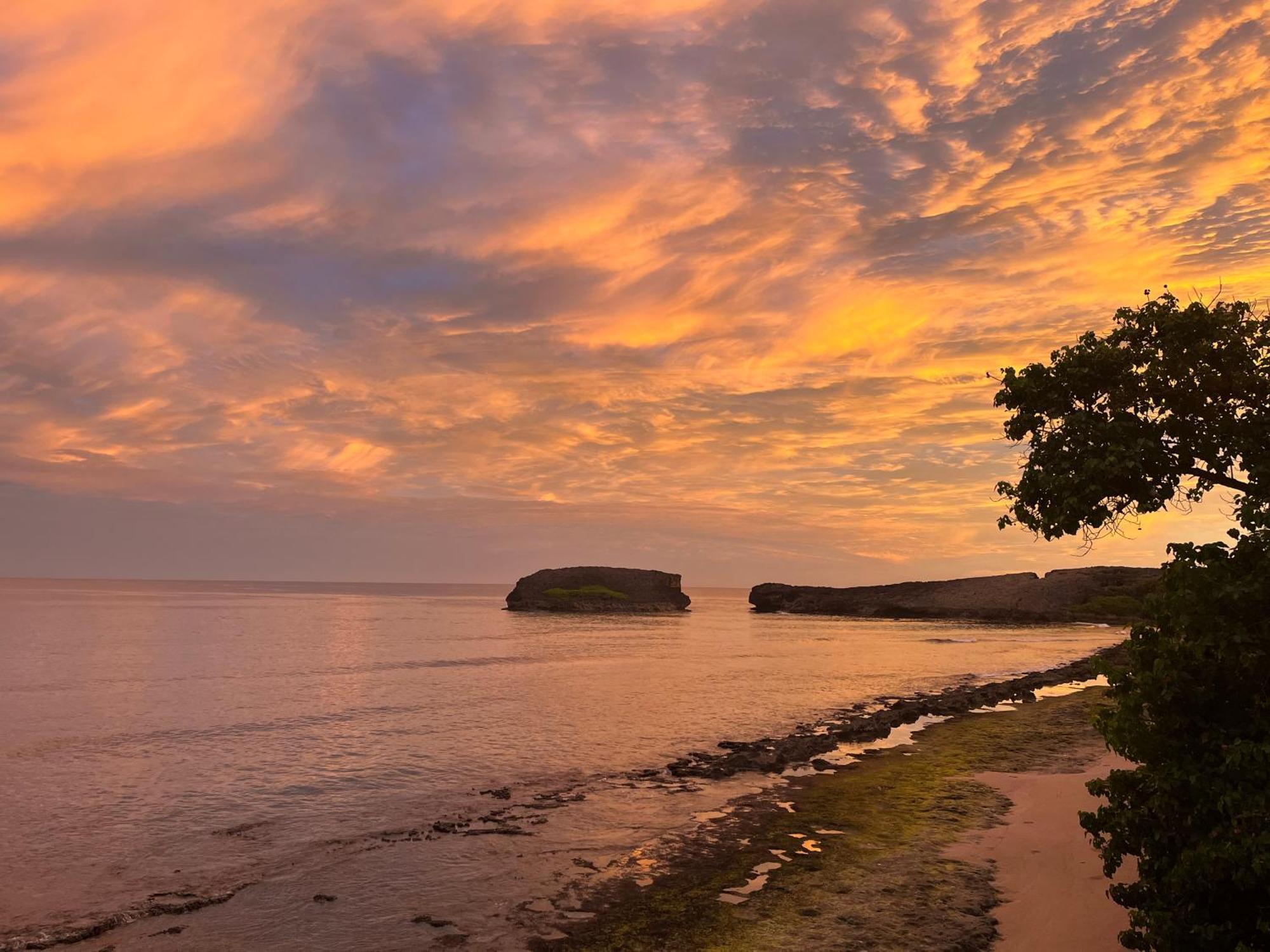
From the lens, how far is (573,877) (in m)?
17.2

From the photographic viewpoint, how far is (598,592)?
182500 millimetres

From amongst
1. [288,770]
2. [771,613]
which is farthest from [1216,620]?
[771,613]

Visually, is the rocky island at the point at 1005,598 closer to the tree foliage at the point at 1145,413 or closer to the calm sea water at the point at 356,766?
the calm sea water at the point at 356,766

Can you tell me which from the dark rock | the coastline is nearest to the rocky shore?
the coastline

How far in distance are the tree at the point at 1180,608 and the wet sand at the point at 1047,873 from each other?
1.11 m

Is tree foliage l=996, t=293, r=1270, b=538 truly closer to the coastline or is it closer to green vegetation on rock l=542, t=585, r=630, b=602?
the coastline

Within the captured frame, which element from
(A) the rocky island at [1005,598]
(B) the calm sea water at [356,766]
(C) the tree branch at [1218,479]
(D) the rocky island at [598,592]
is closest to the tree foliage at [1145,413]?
(C) the tree branch at [1218,479]

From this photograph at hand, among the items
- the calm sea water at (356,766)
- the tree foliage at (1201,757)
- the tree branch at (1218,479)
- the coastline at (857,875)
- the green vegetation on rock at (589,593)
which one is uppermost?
the tree branch at (1218,479)

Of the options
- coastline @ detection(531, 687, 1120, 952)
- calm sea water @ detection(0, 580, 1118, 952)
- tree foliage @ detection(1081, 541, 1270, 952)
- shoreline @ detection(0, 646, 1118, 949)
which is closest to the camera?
tree foliage @ detection(1081, 541, 1270, 952)

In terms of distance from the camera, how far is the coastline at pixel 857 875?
1377 centimetres

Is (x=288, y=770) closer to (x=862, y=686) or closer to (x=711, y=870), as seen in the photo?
(x=711, y=870)

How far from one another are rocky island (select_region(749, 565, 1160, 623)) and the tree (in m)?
147

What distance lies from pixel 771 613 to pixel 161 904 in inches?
7225

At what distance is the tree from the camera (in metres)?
10.5
